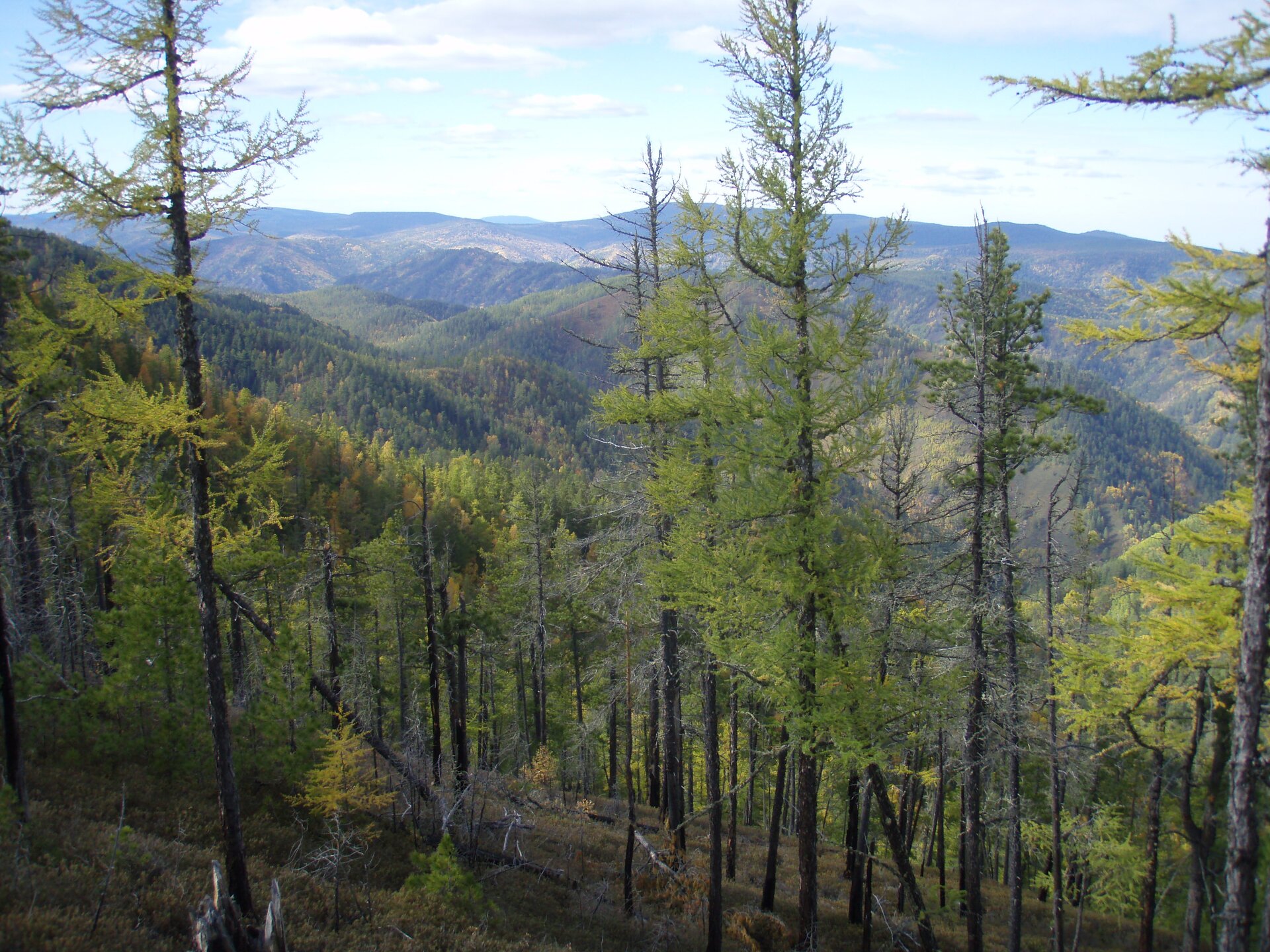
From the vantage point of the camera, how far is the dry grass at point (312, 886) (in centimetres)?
775

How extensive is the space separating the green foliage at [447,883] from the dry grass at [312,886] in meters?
0.23

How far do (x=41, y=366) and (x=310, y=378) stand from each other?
165229 millimetres

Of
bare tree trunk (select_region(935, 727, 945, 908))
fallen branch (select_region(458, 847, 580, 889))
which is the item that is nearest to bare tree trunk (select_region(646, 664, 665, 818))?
fallen branch (select_region(458, 847, 580, 889))

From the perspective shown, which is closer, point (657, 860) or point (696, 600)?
point (696, 600)

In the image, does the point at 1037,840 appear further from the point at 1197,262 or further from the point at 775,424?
the point at 1197,262

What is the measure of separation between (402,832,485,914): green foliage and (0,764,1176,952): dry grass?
8.9 inches

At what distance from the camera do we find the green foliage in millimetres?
10492

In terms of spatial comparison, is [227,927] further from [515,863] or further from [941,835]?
[941,835]

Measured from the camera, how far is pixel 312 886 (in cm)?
1051

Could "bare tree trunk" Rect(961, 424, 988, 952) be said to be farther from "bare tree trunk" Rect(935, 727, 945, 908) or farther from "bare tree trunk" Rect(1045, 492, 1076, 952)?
"bare tree trunk" Rect(935, 727, 945, 908)

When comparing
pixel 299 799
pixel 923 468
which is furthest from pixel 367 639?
pixel 923 468

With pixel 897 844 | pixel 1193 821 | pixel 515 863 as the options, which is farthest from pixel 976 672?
pixel 515 863

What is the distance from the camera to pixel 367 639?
29391 mm

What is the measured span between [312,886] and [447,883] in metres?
2.02
